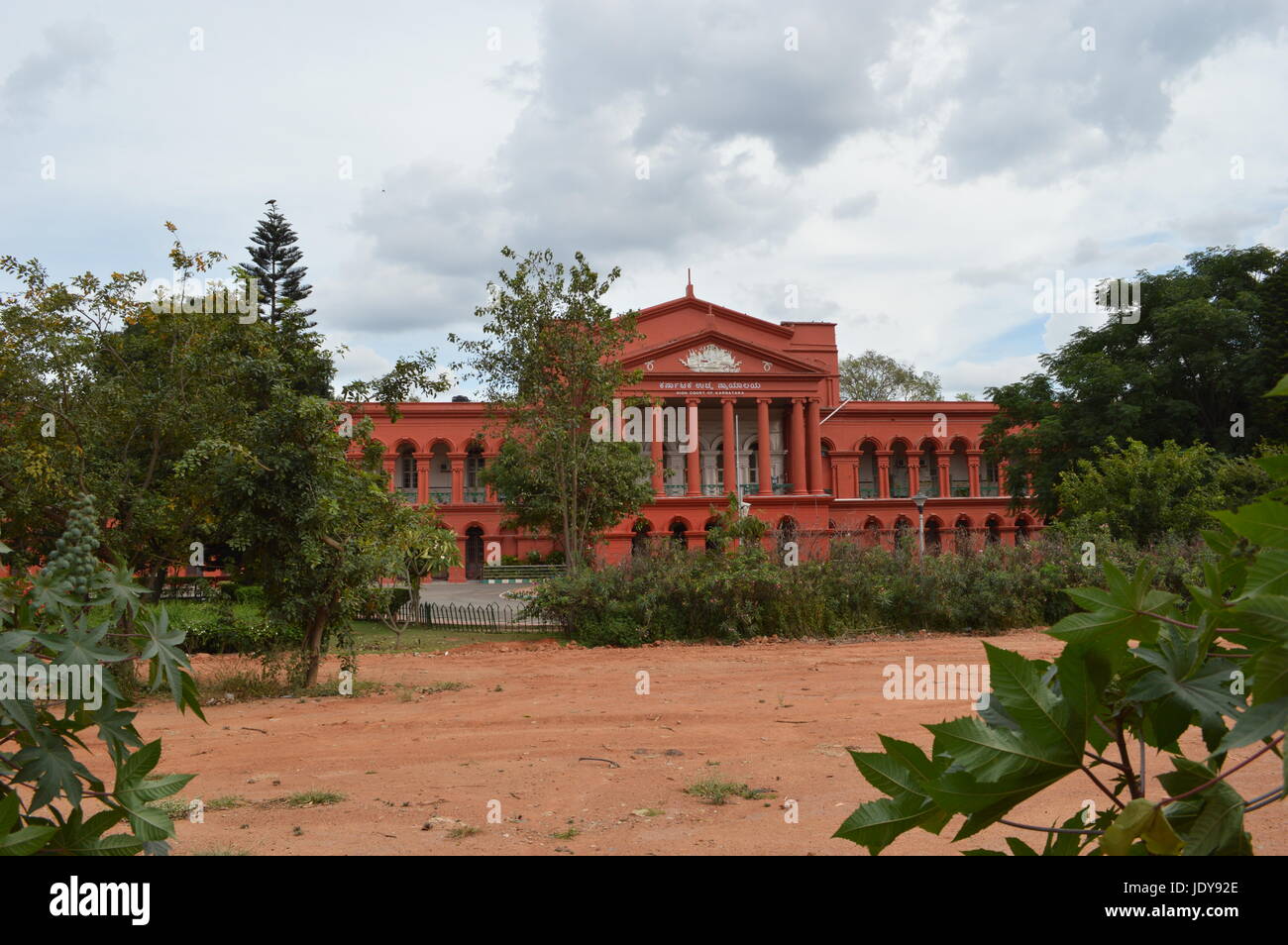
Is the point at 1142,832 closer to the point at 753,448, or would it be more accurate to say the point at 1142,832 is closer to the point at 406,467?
the point at 753,448

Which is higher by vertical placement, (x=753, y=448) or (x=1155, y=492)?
(x=753, y=448)

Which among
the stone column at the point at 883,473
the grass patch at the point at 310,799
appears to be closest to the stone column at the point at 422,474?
the stone column at the point at 883,473

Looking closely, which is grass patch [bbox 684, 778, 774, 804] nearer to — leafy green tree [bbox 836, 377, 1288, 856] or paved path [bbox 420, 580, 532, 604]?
leafy green tree [bbox 836, 377, 1288, 856]

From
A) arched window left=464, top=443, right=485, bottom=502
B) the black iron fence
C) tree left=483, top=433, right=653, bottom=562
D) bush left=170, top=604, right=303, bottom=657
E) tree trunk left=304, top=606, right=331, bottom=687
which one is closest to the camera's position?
bush left=170, top=604, right=303, bottom=657

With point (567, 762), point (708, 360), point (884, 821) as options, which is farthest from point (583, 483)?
point (884, 821)

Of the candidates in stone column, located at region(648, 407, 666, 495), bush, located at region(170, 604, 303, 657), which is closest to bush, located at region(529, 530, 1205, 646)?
bush, located at region(170, 604, 303, 657)

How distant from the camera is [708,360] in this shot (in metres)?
42.0

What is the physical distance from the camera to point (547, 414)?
22688mm

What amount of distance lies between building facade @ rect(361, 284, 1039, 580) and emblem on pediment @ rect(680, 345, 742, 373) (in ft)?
0.19

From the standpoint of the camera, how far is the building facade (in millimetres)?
41844

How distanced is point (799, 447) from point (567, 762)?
3596cm

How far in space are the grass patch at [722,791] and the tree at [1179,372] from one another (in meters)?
29.8

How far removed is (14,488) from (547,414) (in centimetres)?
1222

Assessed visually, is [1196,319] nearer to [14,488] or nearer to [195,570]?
[14,488]
